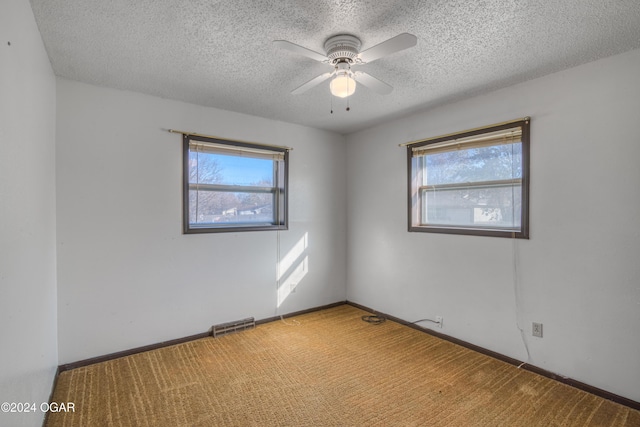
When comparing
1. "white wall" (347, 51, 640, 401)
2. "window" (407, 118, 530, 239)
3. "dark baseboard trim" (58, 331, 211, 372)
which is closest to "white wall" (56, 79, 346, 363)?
"dark baseboard trim" (58, 331, 211, 372)

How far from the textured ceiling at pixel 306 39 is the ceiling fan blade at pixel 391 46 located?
0.54 feet

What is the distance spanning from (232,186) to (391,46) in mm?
2351

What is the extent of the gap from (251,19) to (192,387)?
2596 millimetres

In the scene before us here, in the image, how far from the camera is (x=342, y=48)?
197 centimetres

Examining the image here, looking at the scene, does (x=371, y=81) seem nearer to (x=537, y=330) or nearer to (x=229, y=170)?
(x=229, y=170)

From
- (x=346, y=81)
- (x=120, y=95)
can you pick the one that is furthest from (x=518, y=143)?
(x=120, y=95)

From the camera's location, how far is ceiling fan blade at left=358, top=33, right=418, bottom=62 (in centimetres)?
161

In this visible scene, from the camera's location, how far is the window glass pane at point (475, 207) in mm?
2756

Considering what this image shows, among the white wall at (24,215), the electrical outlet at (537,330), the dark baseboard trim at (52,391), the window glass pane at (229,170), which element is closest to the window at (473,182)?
the electrical outlet at (537,330)

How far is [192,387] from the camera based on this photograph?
7.64 ft

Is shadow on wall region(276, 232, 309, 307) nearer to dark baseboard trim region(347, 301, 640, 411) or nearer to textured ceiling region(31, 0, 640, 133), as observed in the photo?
dark baseboard trim region(347, 301, 640, 411)

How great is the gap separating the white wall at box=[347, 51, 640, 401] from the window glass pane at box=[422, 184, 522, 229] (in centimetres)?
17

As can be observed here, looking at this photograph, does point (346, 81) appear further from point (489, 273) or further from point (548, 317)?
point (548, 317)

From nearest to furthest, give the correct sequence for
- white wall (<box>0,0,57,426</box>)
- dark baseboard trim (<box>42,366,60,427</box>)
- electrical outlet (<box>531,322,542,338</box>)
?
white wall (<box>0,0,57,426</box>) < dark baseboard trim (<box>42,366,60,427</box>) < electrical outlet (<box>531,322,542,338</box>)
